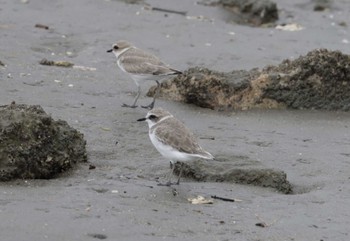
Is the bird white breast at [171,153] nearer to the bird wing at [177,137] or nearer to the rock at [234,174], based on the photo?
the bird wing at [177,137]

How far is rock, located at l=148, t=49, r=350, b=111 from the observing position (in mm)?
11625

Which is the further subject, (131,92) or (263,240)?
(131,92)

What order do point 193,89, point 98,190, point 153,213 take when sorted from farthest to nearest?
point 193,89 < point 98,190 < point 153,213

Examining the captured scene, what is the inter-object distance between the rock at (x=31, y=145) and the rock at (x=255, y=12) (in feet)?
29.6

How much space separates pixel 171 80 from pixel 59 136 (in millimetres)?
3643

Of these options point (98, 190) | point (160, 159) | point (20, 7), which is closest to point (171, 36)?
point (20, 7)

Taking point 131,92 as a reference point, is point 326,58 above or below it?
above

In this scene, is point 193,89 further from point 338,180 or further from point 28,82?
point 338,180

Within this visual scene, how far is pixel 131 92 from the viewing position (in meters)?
12.5

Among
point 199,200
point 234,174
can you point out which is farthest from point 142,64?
point 199,200

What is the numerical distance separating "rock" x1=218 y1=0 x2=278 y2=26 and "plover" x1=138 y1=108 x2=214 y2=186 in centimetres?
841

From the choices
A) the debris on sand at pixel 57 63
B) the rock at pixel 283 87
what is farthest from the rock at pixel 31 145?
the debris on sand at pixel 57 63

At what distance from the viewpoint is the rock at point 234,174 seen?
28.3ft

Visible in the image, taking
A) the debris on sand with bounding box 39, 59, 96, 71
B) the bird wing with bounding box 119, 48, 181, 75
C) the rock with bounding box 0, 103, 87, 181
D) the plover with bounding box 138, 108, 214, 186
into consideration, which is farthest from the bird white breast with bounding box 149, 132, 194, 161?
the debris on sand with bounding box 39, 59, 96, 71
